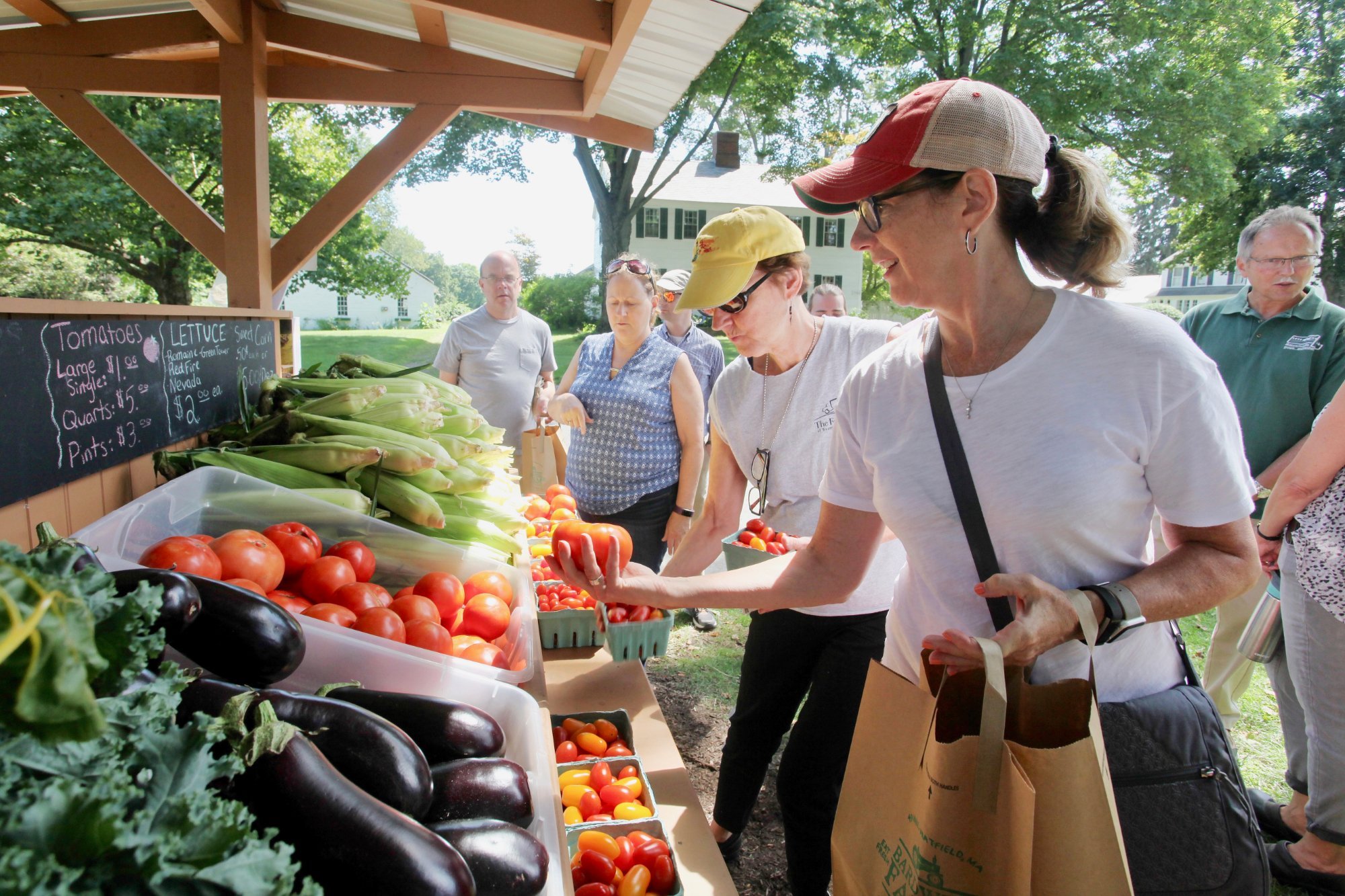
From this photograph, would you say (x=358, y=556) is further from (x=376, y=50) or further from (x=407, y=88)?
(x=376, y=50)

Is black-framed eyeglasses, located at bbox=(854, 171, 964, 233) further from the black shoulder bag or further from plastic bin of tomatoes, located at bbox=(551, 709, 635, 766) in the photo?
plastic bin of tomatoes, located at bbox=(551, 709, 635, 766)

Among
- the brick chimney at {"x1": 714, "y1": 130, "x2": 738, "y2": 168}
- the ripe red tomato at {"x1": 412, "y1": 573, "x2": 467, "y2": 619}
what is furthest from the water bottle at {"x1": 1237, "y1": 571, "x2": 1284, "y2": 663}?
the brick chimney at {"x1": 714, "y1": 130, "x2": 738, "y2": 168}

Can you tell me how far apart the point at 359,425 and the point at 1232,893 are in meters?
2.47

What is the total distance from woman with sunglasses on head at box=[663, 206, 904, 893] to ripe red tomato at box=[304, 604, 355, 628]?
1.27m

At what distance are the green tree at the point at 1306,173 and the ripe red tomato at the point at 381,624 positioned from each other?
2646cm

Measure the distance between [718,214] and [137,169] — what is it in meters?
30.9

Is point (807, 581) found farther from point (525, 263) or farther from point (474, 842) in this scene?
point (525, 263)

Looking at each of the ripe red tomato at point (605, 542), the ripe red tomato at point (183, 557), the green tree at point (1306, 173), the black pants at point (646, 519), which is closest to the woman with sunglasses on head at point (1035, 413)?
the ripe red tomato at point (605, 542)

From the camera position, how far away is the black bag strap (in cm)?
148

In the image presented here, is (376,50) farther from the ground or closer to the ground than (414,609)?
farther from the ground

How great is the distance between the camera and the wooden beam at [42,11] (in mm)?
3721

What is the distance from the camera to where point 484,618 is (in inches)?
72.9

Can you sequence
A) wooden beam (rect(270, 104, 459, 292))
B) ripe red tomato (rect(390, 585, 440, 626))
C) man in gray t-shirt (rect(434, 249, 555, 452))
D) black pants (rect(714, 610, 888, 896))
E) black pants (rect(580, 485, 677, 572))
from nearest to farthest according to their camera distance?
ripe red tomato (rect(390, 585, 440, 626))
black pants (rect(714, 610, 888, 896))
black pants (rect(580, 485, 677, 572))
wooden beam (rect(270, 104, 459, 292))
man in gray t-shirt (rect(434, 249, 555, 452))

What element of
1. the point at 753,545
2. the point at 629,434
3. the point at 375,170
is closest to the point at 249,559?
the point at 753,545
